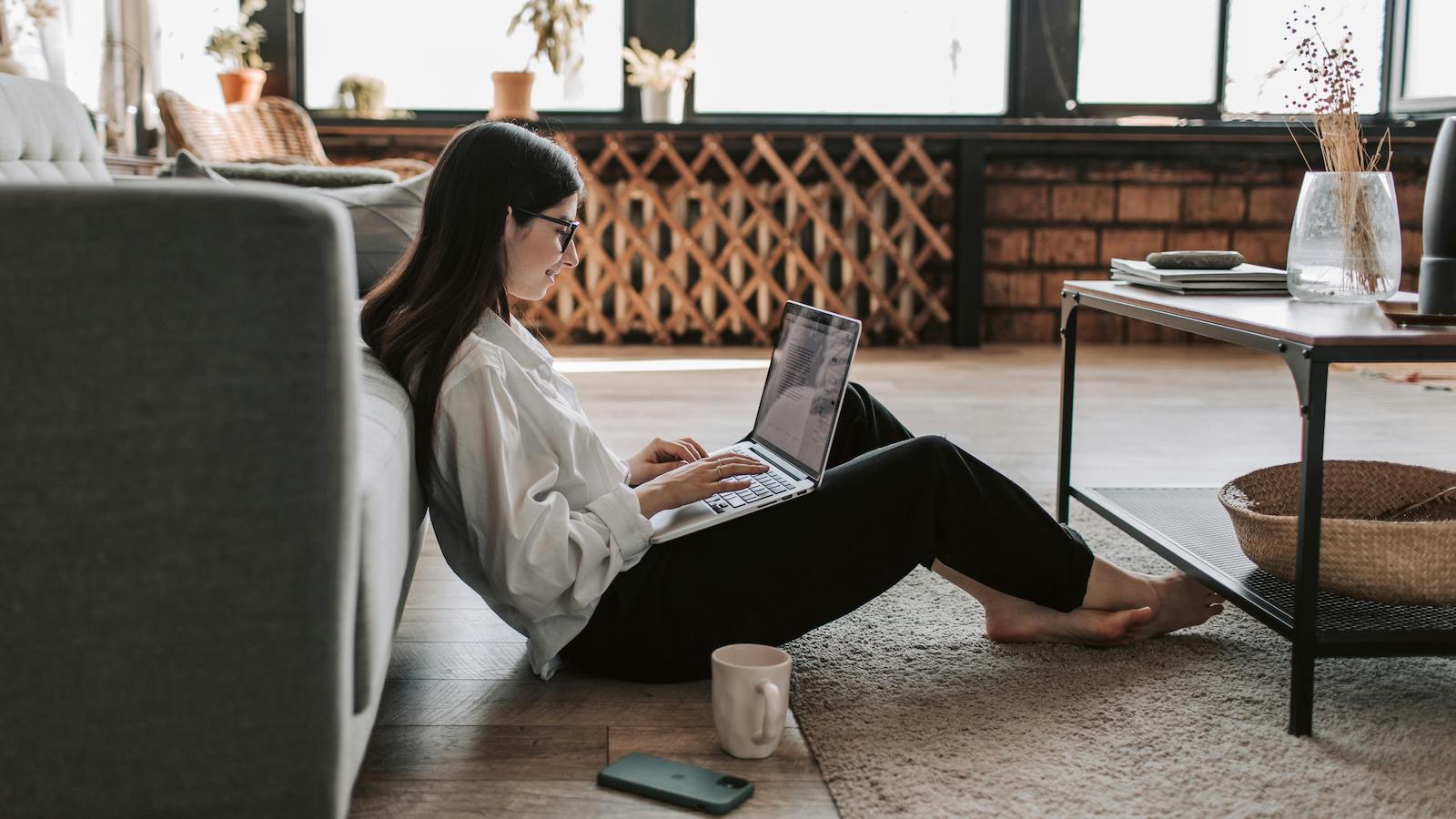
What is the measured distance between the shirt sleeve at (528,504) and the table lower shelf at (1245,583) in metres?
0.62

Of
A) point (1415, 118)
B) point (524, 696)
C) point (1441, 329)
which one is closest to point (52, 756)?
point (524, 696)

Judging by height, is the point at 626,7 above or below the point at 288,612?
above

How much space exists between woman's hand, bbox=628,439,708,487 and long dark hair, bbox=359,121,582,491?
318mm

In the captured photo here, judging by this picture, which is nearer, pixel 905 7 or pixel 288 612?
pixel 288 612

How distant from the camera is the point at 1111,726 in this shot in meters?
1.20

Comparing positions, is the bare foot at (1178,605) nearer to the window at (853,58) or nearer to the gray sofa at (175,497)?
the gray sofa at (175,497)

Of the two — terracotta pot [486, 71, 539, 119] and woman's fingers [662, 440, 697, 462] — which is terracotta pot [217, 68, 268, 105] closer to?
terracotta pot [486, 71, 539, 119]

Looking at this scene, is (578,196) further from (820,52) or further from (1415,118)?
(1415,118)

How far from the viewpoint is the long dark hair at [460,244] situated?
114 cm

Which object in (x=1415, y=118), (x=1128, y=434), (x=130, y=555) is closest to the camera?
(x=130, y=555)

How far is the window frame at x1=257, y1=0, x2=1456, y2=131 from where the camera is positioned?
4371 millimetres

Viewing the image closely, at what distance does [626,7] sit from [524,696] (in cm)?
353

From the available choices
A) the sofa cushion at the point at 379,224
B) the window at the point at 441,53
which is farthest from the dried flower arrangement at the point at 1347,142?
the window at the point at 441,53

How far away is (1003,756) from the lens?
1140 mm
